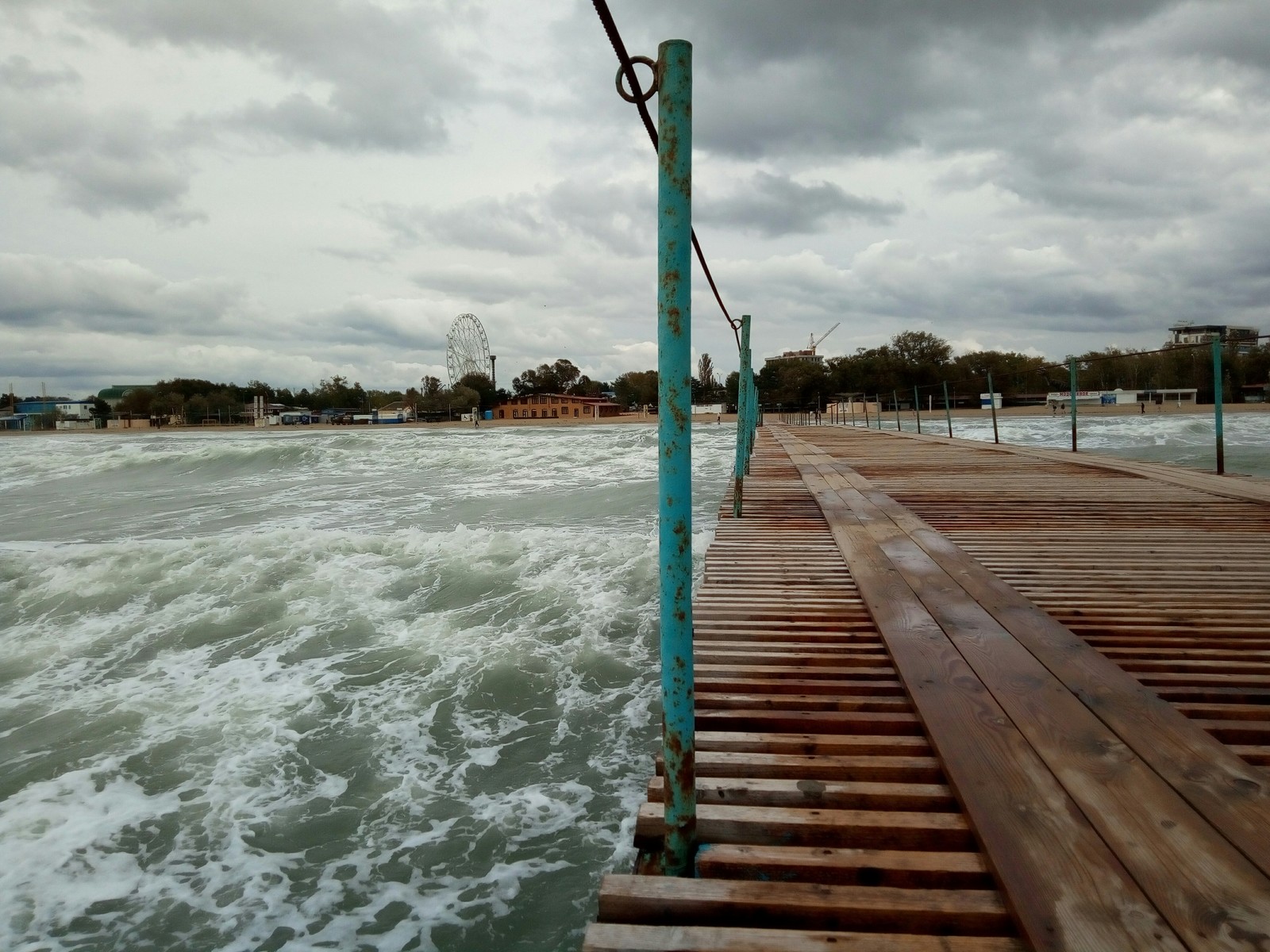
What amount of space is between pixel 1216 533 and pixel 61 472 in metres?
29.0

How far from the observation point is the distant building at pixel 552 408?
312 ft

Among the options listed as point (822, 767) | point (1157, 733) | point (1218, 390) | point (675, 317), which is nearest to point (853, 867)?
point (822, 767)

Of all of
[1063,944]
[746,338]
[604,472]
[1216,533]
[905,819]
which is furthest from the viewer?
[604,472]

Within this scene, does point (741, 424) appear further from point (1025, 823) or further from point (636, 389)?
point (636, 389)

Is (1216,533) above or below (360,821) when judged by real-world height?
above

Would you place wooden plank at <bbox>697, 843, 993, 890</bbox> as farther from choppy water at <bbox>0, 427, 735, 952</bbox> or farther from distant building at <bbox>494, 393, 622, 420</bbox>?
distant building at <bbox>494, 393, 622, 420</bbox>

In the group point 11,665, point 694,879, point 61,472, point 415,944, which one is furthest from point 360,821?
point 61,472

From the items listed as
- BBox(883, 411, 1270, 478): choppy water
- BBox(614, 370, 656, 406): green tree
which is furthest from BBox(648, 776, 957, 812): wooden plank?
BBox(614, 370, 656, 406): green tree

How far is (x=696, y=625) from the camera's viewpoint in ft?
9.32

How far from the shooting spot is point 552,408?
316 feet

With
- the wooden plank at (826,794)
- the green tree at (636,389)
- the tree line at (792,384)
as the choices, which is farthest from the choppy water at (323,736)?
the green tree at (636,389)

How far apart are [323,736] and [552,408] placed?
306 feet

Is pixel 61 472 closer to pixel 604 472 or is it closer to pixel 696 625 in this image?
pixel 604 472

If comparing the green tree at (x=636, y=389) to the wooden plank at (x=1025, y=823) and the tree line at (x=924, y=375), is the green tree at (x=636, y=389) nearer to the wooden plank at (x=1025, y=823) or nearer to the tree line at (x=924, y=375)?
the tree line at (x=924, y=375)
